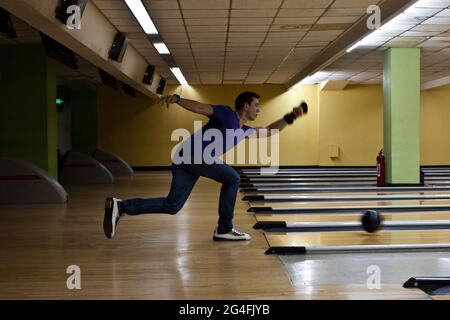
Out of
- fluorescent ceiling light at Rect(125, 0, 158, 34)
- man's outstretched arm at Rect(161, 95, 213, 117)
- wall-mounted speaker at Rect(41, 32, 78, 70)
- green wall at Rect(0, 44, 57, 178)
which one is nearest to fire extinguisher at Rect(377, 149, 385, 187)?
fluorescent ceiling light at Rect(125, 0, 158, 34)

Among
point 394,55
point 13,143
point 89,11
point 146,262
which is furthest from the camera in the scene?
point 394,55

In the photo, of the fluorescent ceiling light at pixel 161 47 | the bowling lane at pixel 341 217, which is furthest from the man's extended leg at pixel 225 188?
the fluorescent ceiling light at pixel 161 47

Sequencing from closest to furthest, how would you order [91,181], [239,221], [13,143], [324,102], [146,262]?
[146,262] → [239,221] → [13,143] → [91,181] → [324,102]

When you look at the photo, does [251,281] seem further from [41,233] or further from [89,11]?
[89,11]

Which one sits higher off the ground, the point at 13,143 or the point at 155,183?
the point at 13,143

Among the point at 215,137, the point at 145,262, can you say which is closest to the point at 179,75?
the point at 215,137

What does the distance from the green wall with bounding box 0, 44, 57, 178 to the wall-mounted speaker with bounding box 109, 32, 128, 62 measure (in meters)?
1.20

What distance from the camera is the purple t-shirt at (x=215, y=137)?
4820 millimetres

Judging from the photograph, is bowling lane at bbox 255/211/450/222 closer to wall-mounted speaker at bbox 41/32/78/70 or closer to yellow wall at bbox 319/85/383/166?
wall-mounted speaker at bbox 41/32/78/70

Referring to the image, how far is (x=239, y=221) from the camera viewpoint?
6484mm

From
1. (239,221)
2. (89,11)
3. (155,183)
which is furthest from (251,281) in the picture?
(155,183)

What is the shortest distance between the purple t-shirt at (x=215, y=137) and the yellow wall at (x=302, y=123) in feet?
43.7

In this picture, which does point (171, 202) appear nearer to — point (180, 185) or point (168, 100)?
point (180, 185)

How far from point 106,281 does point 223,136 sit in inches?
66.5
